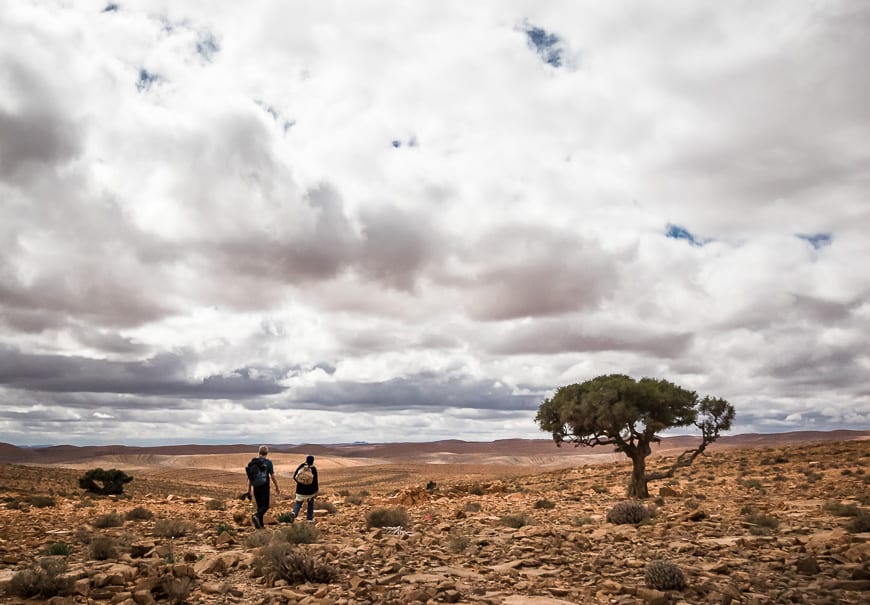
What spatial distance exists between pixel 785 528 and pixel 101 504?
2754 centimetres

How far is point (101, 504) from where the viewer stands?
27062 mm

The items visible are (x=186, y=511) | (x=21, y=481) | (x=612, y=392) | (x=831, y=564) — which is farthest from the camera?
(x=21, y=481)

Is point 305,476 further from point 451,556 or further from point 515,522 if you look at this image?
point 451,556

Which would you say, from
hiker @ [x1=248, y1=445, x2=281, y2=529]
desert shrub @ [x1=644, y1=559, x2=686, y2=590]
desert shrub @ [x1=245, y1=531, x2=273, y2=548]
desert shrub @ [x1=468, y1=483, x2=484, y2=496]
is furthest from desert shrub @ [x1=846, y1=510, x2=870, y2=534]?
desert shrub @ [x1=468, y1=483, x2=484, y2=496]

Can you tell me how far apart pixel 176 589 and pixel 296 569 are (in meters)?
2.09

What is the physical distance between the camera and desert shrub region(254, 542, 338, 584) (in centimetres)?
1061

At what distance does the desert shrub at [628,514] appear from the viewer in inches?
663

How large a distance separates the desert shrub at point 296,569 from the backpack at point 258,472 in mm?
5737

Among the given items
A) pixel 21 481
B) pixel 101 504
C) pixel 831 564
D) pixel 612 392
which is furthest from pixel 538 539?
pixel 21 481

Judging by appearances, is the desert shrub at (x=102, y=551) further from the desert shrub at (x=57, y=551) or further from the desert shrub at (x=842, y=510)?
the desert shrub at (x=842, y=510)

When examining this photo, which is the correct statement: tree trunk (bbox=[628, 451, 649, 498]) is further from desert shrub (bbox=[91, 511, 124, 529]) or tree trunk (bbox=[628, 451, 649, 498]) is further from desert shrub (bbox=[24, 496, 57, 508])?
desert shrub (bbox=[24, 496, 57, 508])

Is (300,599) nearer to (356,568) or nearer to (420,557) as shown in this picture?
(356,568)

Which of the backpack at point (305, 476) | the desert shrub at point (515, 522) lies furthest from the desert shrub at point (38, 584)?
the desert shrub at point (515, 522)

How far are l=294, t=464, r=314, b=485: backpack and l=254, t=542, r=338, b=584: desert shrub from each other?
7.07 m
